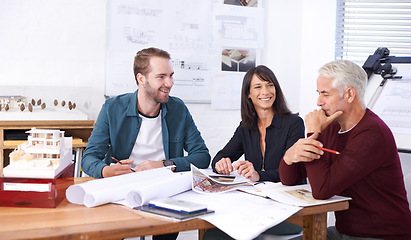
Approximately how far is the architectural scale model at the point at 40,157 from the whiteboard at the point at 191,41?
2.05 metres

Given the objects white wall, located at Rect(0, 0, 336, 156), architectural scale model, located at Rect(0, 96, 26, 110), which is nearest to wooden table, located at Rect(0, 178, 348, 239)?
architectural scale model, located at Rect(0, 96, 26, 110)

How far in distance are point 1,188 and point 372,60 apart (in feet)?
8.64

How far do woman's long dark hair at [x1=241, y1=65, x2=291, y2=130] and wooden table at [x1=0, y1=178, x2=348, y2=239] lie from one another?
0.99 m

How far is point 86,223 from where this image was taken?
125cm

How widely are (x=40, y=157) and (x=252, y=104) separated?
4.33ft

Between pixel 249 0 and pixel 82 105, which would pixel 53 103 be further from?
pixel 249 0

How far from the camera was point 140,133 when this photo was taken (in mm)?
2387

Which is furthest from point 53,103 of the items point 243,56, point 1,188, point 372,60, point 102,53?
point 372,60

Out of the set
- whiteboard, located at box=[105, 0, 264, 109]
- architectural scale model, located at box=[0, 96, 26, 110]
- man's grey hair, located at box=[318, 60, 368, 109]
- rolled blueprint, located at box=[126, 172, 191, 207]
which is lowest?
rolled blueprint, located at box=[126, 172, 191, 207]

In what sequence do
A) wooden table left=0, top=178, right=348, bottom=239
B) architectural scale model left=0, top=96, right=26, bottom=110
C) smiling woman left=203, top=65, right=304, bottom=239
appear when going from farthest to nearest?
1. architectural scale model left=0, top=96, right=26, bottom=110
2. smiling woman left=203, top=65, right=304, bottom=239
3. wooden table left=0, top=178, right=348, bottom=239

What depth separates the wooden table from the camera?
1.17m

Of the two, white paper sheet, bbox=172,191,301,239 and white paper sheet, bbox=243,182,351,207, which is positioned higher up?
white paper sheet, bbox=243,182,351,207

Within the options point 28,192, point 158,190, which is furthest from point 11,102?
point 158,190

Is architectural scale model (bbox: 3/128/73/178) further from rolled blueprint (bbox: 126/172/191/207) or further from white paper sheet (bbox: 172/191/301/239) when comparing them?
white paper sheet (bbox: 172/191/301/239)
